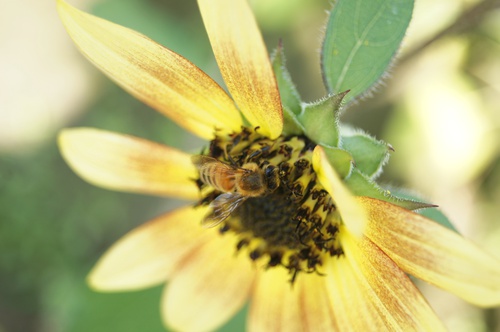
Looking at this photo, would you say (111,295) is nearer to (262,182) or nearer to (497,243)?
(262,182)

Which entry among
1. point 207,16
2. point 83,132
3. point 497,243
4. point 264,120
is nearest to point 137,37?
point 207,16

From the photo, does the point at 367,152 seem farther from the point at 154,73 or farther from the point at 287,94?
the point at 154,73

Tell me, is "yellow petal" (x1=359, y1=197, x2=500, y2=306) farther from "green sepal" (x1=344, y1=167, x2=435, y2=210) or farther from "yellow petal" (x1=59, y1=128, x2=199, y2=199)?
"yellow petal" (x1=59, y1=128, x2=199, y2=199)

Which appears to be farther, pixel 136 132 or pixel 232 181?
pixel 136 132

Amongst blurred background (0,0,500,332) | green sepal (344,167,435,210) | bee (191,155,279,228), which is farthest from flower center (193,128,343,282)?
blurred background (0,0,500,332)

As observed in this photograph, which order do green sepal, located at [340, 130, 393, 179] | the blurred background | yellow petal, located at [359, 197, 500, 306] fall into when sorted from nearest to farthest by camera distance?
yellow petal, located at [359, 197, 500, 306] → green sepal, located at [340, 130, 393, 179] → the blurred background

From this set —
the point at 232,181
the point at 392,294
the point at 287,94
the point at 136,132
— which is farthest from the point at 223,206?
the point at 136,132

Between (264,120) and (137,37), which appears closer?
(137,37)
